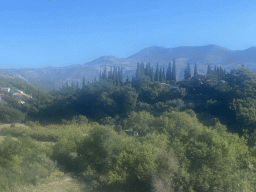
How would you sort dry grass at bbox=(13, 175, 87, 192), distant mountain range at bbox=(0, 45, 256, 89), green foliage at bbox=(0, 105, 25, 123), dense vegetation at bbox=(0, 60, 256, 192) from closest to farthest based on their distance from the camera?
dense vegetation at bbox=(0, 60, 256, 192), dry grass at bbox=(13, 175, 87, 192), green foliage at bbox=(0, 105, 25, 123), distant mountain range at bbox=(0, 45, 256, 89)

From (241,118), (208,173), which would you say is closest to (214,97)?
(241,118)

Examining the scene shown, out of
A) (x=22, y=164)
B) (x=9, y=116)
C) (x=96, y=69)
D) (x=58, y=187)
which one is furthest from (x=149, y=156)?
(x=96, y=69)

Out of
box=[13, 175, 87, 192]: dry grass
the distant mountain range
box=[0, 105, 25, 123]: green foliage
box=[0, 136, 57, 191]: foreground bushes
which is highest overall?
the distant mountain range

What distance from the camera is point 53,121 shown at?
34469mm

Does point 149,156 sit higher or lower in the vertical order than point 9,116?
higher

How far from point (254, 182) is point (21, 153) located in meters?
9.49

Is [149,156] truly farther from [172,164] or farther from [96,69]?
[96,69]

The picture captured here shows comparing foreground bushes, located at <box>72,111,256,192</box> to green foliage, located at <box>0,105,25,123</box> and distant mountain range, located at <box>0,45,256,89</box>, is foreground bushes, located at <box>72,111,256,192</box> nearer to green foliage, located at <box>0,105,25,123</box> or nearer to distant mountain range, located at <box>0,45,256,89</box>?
green foliage, located at <box>0,105,25,123</box>

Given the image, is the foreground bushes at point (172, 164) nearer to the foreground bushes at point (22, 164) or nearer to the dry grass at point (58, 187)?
the dry grass at point (58, 187)

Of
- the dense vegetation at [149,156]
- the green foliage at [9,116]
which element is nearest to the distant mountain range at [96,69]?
the green foliage at [9,116]

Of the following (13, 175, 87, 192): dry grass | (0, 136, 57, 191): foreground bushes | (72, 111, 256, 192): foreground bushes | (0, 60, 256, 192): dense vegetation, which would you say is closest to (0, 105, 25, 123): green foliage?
(0, 60, 256, 192): dense vegetation

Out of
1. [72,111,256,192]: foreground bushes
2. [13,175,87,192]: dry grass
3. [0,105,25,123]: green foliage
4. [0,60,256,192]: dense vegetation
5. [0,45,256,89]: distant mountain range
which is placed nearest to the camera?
[72,111,256,192]: foreground bushes

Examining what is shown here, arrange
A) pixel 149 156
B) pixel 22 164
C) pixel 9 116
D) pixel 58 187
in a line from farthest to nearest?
1. pixel 9 116
2. pixel 22 164
3. pixel 58 187
4. pixel 149 156

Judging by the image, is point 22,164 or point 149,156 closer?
point 149,156
